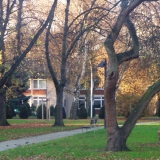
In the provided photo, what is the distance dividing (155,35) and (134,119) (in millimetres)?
3862

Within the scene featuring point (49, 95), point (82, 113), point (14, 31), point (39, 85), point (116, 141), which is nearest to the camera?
point (116, 141)

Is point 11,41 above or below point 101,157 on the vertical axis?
above

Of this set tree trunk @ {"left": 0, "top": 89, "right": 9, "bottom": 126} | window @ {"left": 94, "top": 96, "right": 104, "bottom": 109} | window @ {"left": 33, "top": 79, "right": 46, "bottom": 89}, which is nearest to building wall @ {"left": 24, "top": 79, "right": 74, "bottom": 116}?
window @ {"left": 33, "top": 79, "right": 46, "bottom": 89}

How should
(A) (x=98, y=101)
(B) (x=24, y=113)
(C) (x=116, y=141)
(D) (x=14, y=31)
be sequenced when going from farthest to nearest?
(A) (x=98, y=101) → (B) (x=24, y=113) → (D) (x=14, y=31) → (C) (x=116, y=141)

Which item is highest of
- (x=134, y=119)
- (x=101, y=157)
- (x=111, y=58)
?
(x=111, y=58)

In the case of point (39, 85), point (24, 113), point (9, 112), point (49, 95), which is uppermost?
point (39, 85)

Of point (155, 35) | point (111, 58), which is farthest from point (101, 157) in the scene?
point (155, 35)

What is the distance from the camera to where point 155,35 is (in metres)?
16.9

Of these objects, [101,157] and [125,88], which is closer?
[101,157]

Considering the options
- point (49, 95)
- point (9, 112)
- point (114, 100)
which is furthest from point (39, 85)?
point (114, 100)

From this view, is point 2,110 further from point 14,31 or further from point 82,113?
point 82,113

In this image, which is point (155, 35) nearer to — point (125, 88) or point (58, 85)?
point (58, 85)

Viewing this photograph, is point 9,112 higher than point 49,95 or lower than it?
lower

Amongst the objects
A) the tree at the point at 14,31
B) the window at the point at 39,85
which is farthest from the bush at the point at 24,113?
the tree at the point at 14,31
